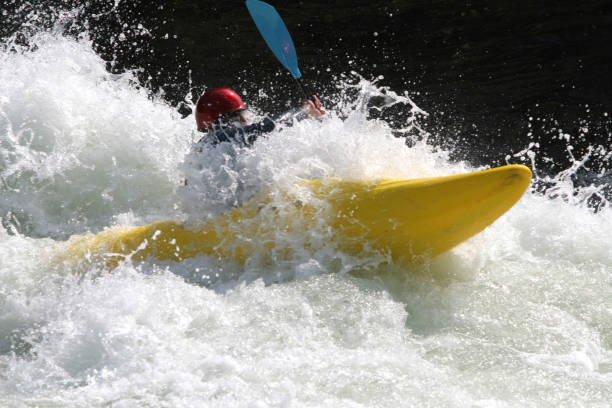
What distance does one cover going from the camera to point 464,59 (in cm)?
746

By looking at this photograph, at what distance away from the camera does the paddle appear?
4.84 metres

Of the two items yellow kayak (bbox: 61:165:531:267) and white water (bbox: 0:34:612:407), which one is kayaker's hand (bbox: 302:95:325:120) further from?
yellow kayak (bbox: 61:165:531:267)

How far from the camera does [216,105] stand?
4.08 meters

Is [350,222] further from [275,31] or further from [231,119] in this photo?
[275,31]

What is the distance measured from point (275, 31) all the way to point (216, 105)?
1.10 metres

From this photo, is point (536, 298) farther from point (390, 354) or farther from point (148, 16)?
point (148, 16)

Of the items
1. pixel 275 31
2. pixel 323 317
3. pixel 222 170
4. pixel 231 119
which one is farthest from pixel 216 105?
pixel 323 317

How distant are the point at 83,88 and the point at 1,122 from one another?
740 millimetres

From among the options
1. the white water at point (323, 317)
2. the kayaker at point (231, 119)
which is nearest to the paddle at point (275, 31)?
the kayaker at point (231, 119)

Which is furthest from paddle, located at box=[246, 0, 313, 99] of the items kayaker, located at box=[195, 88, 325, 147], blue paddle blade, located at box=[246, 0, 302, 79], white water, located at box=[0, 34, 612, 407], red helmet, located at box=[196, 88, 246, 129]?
white water, located at box=[0, 34, 612, 407]

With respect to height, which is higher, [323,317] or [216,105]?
[216,105]

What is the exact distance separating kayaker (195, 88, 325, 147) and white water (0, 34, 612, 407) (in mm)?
113

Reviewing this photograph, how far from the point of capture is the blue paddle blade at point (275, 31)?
15.9ft

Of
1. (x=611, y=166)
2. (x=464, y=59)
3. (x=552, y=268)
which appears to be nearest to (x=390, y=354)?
(x=552, y=268)
